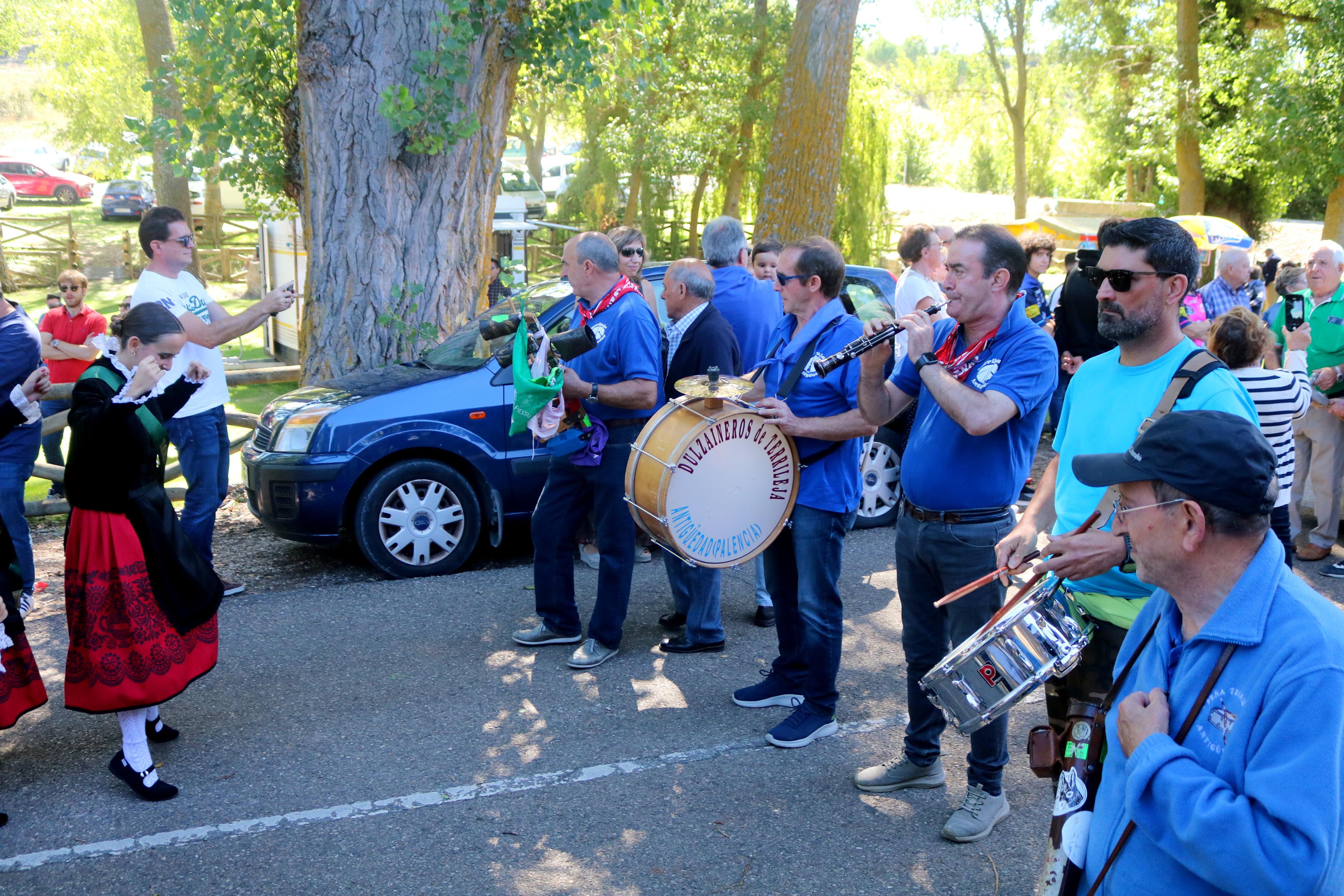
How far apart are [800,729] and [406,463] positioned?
3265 millimetres

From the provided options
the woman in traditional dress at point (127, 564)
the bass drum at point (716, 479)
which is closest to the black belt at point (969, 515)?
the bass drum at point (716, 479)

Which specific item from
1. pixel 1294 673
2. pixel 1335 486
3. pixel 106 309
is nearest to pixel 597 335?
pixel 1294 673

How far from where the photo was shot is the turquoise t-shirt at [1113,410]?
9.36 ft

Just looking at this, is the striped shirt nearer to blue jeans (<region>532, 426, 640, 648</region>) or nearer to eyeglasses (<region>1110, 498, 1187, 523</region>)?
blue jeans (<region>532, 426, 640, 648</region>)

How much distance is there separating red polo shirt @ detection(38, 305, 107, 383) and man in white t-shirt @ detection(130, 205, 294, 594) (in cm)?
324

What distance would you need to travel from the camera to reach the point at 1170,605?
203 centimetres

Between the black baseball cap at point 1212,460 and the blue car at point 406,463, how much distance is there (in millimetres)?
4831

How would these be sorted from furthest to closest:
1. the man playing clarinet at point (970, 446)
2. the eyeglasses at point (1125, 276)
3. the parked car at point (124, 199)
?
the parked car at point (124, 199), the man playing clarinet at point (970, 446), the eyeglasses at point (1125, 276)

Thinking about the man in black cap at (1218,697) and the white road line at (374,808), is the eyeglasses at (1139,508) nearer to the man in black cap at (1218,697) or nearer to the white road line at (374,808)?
the man in black cap at (1218,697)

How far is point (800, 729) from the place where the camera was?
Result: 455cm

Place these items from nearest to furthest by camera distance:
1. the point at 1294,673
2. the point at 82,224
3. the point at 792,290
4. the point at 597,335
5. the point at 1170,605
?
the point at 1294,673
the point at 1170,605
the point at 792,290
the point at 597,335
the point at 82,224

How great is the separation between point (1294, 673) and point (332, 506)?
5760mm

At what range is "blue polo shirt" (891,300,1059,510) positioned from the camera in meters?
3.54

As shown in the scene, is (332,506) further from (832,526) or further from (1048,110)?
(1048,110)
